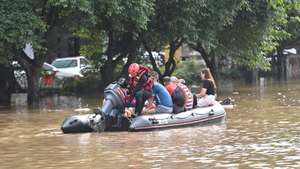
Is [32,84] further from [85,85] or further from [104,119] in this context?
[104,119]

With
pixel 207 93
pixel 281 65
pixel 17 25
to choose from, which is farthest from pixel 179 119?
pixel 281 65

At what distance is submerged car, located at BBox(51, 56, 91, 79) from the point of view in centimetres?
4225

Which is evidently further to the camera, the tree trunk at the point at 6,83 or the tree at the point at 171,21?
the tree trunk at the point at 6,83

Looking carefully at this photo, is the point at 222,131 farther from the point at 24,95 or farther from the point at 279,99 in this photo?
the point at 24,95

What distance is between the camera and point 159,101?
18.2m

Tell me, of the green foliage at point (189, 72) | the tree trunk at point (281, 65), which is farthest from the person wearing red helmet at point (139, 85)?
the tree trunk at point (281, 65)

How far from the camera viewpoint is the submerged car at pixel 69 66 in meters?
42.2

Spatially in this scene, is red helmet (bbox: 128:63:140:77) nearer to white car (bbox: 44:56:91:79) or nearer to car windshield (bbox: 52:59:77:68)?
white car (bbox: 44:56:91:79)

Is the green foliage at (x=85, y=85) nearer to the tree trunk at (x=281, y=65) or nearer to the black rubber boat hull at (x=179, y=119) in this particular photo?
the tree trunk at (x=281, y=65)

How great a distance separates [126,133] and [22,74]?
19.9m

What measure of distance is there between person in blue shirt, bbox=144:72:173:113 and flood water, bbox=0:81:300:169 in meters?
0.76

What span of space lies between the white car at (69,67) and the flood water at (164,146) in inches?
807

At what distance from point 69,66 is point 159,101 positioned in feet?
91.1

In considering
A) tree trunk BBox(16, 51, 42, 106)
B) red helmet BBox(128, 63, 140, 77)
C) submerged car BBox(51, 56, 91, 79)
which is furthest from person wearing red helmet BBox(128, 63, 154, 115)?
submerged car BBox(51, 56, 91, 79)
